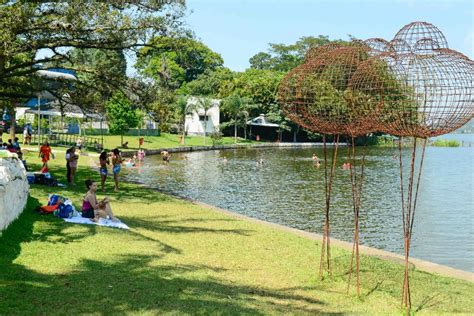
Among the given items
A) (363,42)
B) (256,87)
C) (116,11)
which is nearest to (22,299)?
(363,42)

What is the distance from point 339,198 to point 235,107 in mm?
46670

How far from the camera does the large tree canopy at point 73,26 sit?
15.9 meters

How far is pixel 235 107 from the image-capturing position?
228ft

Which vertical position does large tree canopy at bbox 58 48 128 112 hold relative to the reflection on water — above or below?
above

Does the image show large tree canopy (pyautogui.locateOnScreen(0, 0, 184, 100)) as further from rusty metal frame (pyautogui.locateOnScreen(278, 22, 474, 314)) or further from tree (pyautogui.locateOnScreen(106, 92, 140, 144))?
tree (pyautogui.locateOnScreen(106, 92, 140, 144))

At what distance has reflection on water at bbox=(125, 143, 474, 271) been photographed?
1584 centimetres

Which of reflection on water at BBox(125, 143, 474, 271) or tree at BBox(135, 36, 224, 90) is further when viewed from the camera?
tree at BBox(135, 36, 224, 90)

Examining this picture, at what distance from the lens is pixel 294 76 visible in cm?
884

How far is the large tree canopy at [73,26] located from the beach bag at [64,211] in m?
6.01

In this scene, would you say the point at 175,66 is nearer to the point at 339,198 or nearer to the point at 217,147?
the point at 217,147

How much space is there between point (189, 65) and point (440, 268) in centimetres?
1401

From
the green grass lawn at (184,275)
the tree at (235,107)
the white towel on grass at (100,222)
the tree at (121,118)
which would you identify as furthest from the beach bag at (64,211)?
the tree at (235,107)

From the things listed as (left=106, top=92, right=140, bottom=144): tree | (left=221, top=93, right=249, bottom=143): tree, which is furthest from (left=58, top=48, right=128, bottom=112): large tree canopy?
(left=221, top=93, right=249, bottom=143): tree

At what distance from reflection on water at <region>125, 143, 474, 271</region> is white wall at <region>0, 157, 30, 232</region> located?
902cm
